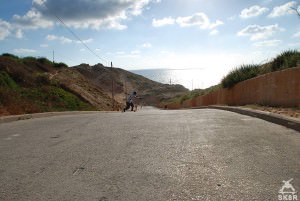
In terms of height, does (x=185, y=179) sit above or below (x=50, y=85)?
below

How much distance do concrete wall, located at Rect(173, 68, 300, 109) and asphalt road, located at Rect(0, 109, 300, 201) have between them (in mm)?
3677

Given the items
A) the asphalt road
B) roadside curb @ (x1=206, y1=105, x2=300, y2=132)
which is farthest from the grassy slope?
the asphalt road

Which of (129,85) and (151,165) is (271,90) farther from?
(129,85)

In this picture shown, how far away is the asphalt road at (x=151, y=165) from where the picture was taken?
4633 millimetres

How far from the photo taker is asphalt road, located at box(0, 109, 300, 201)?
4633mm

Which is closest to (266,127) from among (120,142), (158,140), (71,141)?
(158,140)

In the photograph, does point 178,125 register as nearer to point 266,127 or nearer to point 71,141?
point 266,127

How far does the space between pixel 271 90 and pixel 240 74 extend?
739cm

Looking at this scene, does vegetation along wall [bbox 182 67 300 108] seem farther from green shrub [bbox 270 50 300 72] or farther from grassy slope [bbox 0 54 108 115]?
A: grassy slope [bbox 0 54 108 115]

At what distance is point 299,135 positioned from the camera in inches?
331

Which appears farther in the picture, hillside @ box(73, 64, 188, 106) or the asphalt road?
hillside @ box(73, 64, 188, 106)

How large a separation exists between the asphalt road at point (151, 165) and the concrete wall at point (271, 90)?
3677 mm

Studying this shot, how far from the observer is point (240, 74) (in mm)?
21922

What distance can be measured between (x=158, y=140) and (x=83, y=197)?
12.3 feet
